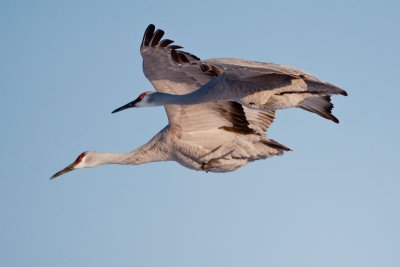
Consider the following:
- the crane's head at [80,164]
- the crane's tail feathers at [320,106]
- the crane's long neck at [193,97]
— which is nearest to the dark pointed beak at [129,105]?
the crane's long neck at [193,97]

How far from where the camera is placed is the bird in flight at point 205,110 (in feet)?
39.0

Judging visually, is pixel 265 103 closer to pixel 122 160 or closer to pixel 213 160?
pixel 213 160

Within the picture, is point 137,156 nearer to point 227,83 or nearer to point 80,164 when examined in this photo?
point 80,164

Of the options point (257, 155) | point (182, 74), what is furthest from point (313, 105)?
point (182, 74)

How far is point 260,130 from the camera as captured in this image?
1401 cm

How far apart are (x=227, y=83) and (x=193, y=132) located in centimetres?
160

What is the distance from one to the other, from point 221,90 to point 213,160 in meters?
1.59

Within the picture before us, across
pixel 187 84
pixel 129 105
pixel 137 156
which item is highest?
pixel 187 84

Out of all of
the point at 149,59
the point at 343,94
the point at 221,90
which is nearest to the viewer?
the point at 343,94

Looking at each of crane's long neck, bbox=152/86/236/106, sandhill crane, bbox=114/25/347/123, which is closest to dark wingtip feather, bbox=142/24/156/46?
sandhill crane, bbox=114/25/347/123

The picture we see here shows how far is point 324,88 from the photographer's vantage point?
450 inches

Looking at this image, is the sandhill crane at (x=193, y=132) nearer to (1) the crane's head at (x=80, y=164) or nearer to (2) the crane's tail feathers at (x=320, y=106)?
(1) the crane's head at (x=80, y=164)

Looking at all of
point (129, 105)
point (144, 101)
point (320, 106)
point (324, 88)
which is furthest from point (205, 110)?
point (324, 88)

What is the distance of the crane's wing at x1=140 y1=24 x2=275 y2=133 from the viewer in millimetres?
13469
